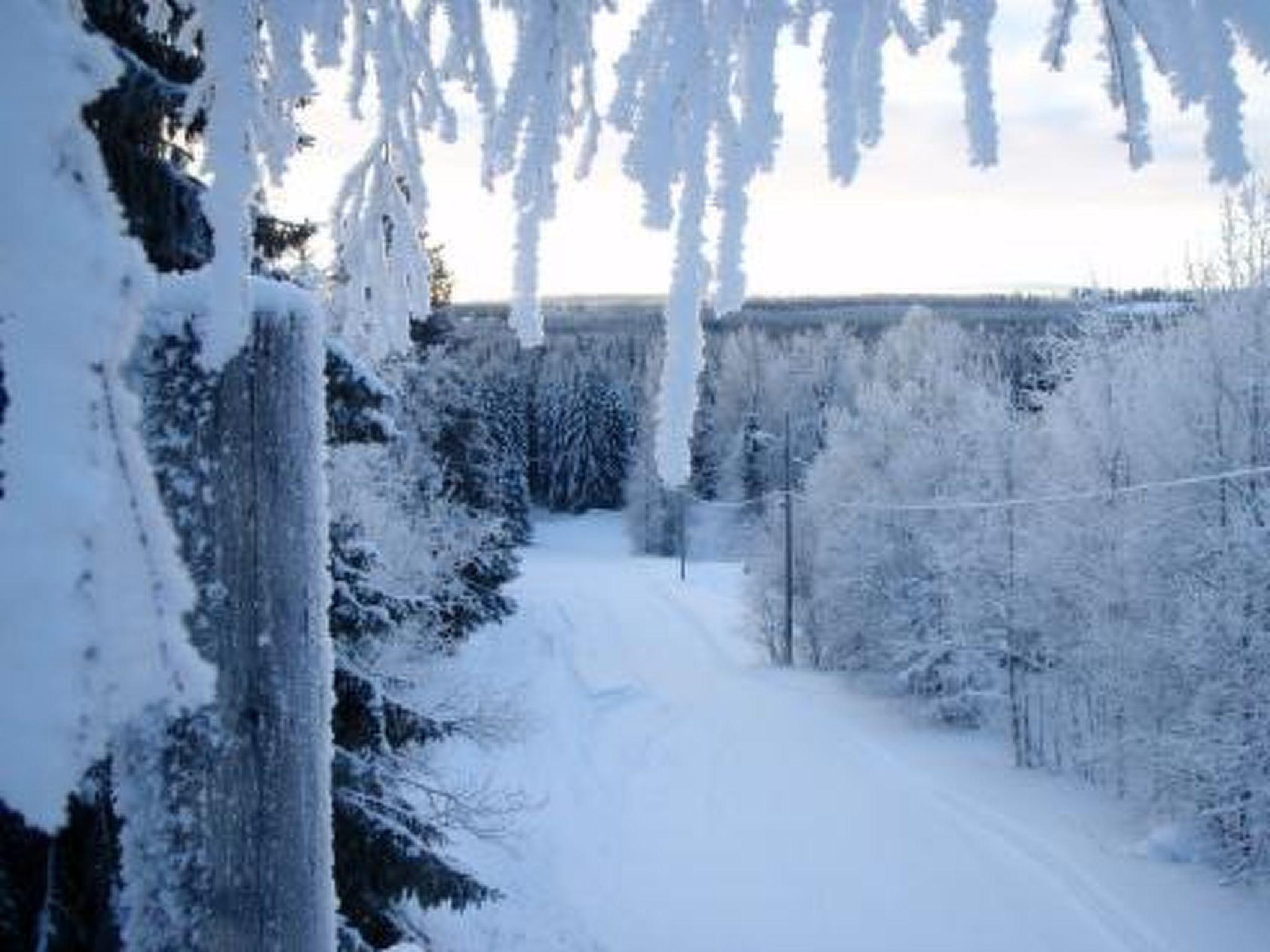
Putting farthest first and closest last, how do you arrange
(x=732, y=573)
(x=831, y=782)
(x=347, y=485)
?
(x=732, y=573), (x=831, y=782), (x=347, y=485)

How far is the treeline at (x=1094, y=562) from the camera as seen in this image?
16.4m

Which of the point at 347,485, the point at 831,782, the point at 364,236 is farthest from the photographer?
the point at 831,782

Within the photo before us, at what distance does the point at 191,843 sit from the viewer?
3.20 feet

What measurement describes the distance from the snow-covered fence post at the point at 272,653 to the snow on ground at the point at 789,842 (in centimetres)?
967

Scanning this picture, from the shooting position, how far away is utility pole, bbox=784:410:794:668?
29.2m

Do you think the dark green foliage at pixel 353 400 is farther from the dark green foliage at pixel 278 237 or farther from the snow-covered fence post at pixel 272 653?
the snow-covered fence post at pixel 272 653

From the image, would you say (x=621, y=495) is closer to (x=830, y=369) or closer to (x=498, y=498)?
(x=830, y=369)

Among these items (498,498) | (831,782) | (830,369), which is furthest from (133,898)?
(830,369)

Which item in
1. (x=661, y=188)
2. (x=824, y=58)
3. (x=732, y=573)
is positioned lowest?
(x=732, y=573)

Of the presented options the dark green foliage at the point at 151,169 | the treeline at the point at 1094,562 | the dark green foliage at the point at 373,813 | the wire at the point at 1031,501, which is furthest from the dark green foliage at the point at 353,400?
the treeline at the point at 1094,562

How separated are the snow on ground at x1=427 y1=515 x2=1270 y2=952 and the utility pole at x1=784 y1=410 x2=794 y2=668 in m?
2.54

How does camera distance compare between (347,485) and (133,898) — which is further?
(347,485)

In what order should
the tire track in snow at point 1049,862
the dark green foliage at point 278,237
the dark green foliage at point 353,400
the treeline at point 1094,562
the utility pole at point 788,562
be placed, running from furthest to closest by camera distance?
the utility pole at point 788,562
the treeline at point 1094,562
the tire track in snow at point 1049,862
the dark green foliage at point 278,237
the dark green foliage at point 353,400

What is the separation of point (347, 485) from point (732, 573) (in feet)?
130
